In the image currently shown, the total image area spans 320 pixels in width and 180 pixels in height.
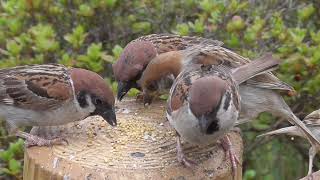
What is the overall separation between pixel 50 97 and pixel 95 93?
0.28 meters

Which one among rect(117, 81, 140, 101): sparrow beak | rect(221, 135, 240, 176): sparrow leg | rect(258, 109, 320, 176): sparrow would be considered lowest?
rect(258, 109, 320, 176): sparrow

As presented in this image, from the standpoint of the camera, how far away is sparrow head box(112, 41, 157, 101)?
3.75 meters

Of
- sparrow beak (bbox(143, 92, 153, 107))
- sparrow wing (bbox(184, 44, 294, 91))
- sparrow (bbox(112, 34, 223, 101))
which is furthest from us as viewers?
sparrow wing (bbox(184, 44, 294, 91))

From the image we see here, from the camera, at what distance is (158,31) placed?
4.55 meters

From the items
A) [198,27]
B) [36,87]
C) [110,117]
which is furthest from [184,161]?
→ [198,27]

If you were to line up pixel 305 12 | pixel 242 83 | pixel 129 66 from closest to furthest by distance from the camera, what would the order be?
pixel 129 66 < pixel 242 83 < pixel 305 12

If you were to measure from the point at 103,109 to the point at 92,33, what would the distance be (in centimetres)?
126

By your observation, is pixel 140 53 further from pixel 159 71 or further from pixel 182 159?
pixel 182 159

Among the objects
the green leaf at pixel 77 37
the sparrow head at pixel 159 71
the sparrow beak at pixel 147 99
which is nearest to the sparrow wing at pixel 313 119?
the sparrow head at pixel 159 71

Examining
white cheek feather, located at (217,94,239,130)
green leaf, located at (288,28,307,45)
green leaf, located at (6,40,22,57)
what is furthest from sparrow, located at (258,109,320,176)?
green leaf, located at (6,40,22,57)

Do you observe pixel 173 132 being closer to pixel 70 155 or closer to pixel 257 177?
pixel 70 155

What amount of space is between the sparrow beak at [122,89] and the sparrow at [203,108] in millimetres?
455

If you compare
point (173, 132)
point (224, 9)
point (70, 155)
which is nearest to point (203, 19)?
point (224, 9)

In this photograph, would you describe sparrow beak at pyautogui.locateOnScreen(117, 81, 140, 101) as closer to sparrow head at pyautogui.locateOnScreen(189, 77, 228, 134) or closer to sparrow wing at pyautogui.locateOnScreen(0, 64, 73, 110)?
sparrow wing at pyautogui.locateOnScreen(0, 64, 73, 110)
